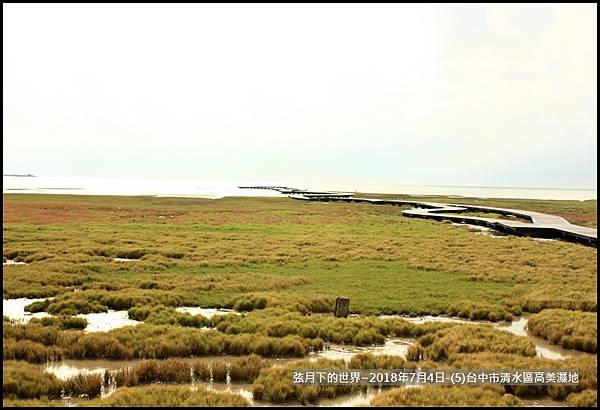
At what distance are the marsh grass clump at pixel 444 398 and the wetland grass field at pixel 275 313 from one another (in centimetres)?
4

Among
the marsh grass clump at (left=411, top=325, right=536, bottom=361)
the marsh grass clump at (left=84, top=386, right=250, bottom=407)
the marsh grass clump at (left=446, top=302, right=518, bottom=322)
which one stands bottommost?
the marsh grass clump at (left=446, top=302, right=518, bottom=322)

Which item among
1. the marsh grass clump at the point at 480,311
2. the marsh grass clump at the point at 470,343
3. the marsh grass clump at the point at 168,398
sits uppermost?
the marsh grass clump at the point at 168,398

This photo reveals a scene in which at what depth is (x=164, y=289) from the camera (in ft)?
65.9

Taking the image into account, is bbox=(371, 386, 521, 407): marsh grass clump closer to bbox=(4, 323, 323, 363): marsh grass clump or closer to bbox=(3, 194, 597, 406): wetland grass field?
bbox=(3, 194, 597, 406): wetland grass field

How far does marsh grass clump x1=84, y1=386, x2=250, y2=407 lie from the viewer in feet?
29.2

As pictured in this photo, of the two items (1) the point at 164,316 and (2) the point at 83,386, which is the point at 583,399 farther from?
(1) the point at 164,316

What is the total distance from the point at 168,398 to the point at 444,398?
5.30 m

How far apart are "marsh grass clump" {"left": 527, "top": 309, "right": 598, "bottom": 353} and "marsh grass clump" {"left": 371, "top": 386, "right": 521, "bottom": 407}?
15.9ft

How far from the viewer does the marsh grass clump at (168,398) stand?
8891mm

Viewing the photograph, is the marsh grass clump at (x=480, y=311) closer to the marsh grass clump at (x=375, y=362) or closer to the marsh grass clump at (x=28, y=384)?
the marsh grass clump at (x=375, y=362)

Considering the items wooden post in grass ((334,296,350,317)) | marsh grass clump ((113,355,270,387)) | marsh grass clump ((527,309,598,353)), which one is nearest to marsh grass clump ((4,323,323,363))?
marsh grass clump ((113,355,270,387))

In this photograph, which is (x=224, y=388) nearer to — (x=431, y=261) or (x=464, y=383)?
(x=464, y=383)

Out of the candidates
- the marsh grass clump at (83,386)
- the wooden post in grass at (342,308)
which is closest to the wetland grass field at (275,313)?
the marsh grass clump at (83,386)

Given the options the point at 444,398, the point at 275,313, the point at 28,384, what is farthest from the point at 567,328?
the point at 28,384
